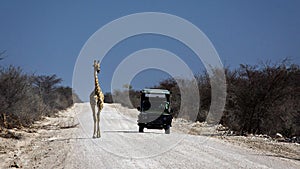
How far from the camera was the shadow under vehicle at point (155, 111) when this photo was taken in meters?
22.4

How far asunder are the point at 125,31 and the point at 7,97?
975 cm

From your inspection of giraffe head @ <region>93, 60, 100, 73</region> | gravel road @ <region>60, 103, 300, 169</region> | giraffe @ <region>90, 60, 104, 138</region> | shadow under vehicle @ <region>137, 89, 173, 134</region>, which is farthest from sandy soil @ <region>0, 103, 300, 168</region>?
shadow under vehicle @ <region>137, 89, 173, 134</region>

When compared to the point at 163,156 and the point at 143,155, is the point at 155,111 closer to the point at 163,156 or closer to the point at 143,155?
the point at 143,155

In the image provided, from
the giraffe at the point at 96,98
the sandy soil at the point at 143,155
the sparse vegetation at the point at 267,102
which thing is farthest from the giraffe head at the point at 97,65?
the sparse vegetation at the point at 267,102

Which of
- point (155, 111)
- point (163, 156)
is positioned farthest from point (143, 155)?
point (155, 111)

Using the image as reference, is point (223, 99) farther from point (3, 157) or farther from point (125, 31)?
point (3, 157)

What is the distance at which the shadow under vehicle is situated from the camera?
22.4 m

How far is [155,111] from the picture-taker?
23.3 meters

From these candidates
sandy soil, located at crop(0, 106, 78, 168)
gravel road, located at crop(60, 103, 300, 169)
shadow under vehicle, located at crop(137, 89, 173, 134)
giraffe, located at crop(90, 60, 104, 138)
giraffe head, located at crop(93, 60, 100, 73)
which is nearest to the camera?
gravel road, located at crop(60, 103, 300, 169)

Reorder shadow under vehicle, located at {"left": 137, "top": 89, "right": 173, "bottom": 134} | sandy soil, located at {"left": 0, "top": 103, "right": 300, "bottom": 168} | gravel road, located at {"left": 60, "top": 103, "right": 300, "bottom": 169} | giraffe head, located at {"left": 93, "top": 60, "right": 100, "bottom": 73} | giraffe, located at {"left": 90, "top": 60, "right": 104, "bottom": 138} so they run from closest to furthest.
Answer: gravel road, located at {"left": 60, "top": 103, "right": 300, "bottom": 169} → sandy soil, located at {"left": 0, "top": 103, "right": 300, "bottom": 168} → giraffe, located at {"left": 90, "top": 60, "right": 104, "bottom": 138} → giraffe head, located at {"left": 93, "top": 60, "right": 100, "bottom": 73} → shadow under vehicle, located at {"left": 137, "top": 89, "right": 173, "bottom": 134}

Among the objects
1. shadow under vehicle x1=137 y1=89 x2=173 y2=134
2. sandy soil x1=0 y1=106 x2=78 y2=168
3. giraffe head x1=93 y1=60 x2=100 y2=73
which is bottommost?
sandy soil x1=0 y1=106 x2=78 y2=168

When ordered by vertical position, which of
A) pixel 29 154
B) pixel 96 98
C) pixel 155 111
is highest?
pixel 96 98

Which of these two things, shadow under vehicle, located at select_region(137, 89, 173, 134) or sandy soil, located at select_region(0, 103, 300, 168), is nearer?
sandy soil, located at select_region(0, 103, 300, 168)

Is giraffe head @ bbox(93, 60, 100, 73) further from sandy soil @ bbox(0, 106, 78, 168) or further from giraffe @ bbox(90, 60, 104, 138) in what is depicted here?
sandy soil @ bbox(0, 106, 78, 168)
